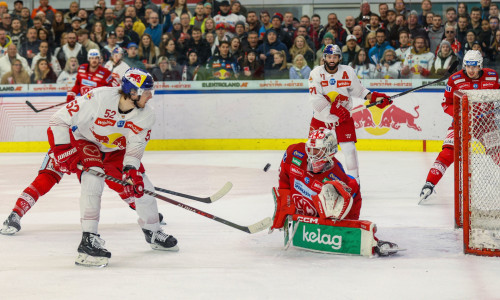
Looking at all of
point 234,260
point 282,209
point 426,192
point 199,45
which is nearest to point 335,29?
point 199,45

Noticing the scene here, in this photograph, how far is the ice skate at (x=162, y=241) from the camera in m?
4.60

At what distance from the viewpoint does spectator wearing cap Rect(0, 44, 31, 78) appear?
10938 millimetres

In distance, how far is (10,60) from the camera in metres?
11.0

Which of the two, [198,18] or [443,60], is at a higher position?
[198,18]

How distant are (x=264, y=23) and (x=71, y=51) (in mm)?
2699

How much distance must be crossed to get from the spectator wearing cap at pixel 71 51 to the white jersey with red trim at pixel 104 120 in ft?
22.1

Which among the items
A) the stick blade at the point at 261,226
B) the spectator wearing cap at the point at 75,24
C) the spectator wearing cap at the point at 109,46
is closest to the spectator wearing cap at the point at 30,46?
the spectator wearing cap at the point at 75,24

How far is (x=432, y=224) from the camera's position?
548 cm

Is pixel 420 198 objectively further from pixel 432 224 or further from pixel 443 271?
pixel 443 271

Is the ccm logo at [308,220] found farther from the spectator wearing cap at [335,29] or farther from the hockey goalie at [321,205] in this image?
the spectator wearing cap at [335,29]

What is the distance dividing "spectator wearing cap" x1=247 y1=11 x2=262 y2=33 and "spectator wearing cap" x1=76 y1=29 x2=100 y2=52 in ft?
7.00

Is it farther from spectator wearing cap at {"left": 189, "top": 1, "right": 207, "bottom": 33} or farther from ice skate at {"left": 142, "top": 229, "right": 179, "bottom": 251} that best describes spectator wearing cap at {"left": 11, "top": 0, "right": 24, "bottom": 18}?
ice skate at {"left": 142, "top": 229, "right": 179, "bottom": 251}

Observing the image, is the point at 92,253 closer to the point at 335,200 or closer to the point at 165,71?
the point at 335,200

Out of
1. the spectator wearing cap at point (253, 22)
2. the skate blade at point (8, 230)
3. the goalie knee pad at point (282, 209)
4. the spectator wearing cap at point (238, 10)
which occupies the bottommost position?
the skate blade at point (8, 230)
